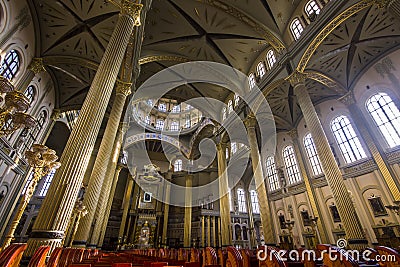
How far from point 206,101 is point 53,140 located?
1534 cm

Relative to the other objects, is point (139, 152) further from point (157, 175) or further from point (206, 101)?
point (206, 101)

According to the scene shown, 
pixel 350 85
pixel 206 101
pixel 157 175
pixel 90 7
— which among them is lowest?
pixel 157 175

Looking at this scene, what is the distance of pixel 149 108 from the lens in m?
23.4

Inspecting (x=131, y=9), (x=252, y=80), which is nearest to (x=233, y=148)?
(x=252, y=80)

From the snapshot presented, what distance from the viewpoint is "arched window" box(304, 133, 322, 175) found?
1318 cm

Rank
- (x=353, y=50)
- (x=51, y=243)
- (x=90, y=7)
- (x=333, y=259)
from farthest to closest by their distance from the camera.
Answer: (x=353, y=50) → (x=90, y=7) → (x=51, y=243) → (x=333, y=259)

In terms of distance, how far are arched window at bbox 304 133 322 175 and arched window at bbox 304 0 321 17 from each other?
7.98 m

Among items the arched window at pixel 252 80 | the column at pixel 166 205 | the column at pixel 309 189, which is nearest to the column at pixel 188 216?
the column at pixel 166 205

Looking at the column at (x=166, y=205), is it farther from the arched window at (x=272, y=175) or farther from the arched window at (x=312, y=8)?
the arched window at (x=312, y=8)

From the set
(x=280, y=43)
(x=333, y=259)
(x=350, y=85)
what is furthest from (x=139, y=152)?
(x=333, y=259)

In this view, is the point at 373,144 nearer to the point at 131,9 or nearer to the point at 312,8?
the point at 312,8

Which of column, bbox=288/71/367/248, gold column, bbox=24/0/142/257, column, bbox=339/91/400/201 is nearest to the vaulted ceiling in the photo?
column, bbox=339/91/400/201

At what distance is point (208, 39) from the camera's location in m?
13.8

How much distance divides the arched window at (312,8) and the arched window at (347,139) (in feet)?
22.6
